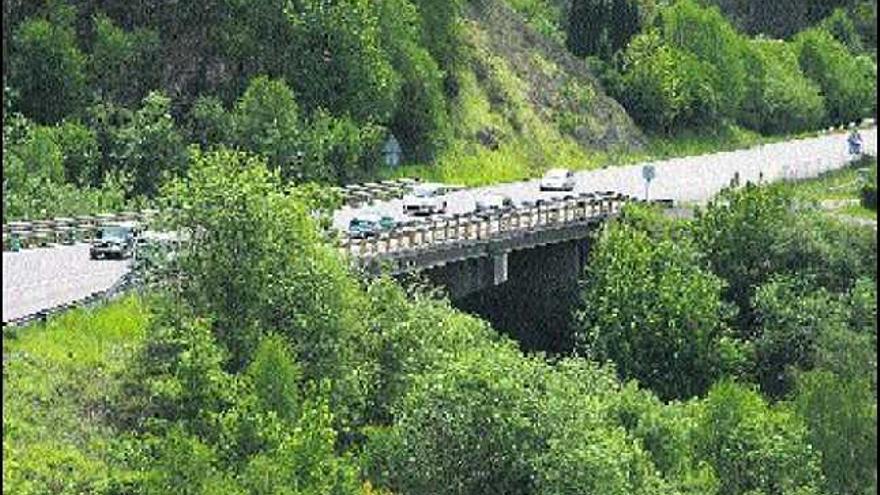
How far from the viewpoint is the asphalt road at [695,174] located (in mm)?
99625

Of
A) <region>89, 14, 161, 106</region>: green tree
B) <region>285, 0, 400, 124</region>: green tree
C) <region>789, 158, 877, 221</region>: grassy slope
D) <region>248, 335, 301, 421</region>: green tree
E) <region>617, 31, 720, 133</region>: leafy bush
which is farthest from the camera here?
<region>617, 31, 720, 133</region>: leafy bush

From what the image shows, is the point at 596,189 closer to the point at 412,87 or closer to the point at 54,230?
the point at 412,87

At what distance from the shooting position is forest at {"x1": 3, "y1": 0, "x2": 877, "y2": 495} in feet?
168

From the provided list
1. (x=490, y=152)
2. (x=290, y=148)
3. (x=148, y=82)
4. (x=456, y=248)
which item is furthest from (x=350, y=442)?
(x=490, y=152)

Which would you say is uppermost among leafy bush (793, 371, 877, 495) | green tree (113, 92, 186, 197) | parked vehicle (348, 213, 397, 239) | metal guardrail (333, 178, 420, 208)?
green tree (113, 92, 186, 197)

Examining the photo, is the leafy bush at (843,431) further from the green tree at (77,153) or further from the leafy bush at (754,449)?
the green tree at (77,153)

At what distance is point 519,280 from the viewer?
87.8 meters

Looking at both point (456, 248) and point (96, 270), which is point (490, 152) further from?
point (96, 270)

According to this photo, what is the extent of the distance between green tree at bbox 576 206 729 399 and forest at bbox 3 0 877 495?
0.46 ft

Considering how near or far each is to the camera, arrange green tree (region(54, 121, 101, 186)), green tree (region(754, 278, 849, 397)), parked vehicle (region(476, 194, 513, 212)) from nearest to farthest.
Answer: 1. green tree (region(754, 278, 849, 397))
2. parked vehicle (region(476, 194, 513, 212))
3. green tree (region(54, 121, 101, 186))

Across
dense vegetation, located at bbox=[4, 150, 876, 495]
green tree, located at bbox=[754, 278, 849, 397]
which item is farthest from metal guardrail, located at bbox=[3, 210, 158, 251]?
green tree, located at bbox=[754, 278, 849, 397]

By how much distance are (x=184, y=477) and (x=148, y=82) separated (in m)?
61.0

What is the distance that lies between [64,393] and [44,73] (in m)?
48.3

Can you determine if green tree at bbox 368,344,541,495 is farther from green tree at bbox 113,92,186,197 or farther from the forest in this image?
green tree at bbox 113,92,186,197
